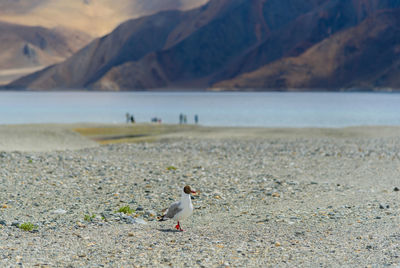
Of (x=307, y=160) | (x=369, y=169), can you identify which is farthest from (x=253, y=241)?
(x=307, y=160)

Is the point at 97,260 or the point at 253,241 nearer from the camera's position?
the point at 97,260

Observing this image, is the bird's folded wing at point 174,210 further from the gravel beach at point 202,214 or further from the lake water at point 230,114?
the lake water at point 230,114

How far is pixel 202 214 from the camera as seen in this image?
13.1m

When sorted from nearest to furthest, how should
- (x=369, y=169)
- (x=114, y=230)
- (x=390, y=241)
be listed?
1. (x=390, y=241)
2. (x=114, y=230)
3. (x=369, y=169)

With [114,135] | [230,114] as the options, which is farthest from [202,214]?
[230,114]

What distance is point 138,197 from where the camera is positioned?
48.2ft

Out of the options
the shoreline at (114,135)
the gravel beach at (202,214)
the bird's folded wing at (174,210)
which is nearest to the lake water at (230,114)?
the shoreline at (114,135)

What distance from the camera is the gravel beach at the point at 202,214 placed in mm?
9406

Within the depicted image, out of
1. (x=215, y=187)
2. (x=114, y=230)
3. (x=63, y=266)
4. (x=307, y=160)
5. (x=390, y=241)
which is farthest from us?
(x=307, y=160)

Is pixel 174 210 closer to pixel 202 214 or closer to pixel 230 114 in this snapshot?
pixel 202 214

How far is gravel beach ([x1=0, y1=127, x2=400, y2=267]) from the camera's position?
941 cm

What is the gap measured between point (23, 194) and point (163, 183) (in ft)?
13.1

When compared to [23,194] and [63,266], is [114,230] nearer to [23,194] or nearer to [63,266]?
[63,266]

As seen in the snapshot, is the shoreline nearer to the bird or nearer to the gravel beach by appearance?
the gravel beach
